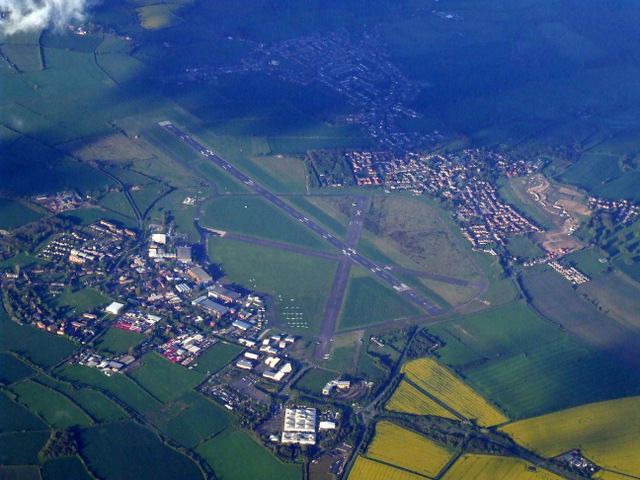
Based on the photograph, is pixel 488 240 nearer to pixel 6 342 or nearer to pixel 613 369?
pixel 613 369

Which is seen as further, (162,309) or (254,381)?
(162,309)

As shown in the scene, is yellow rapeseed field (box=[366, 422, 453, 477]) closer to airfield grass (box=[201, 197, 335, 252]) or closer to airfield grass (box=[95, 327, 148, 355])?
airfield grass (box=[95, 327, 148, 355])

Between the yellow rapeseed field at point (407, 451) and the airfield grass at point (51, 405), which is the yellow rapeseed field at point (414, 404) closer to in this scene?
the yellow rapeseed field at point (407, 451)

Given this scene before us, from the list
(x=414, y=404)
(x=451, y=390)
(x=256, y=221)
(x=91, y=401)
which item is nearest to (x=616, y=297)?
(x=451, y=390)

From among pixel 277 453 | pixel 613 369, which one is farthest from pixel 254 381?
pixel 613 369

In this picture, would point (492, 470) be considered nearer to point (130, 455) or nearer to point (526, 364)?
point (526, 364)

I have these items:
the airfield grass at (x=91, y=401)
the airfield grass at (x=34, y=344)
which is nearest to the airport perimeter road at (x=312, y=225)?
the airfield grass at (x=34, y=344)
